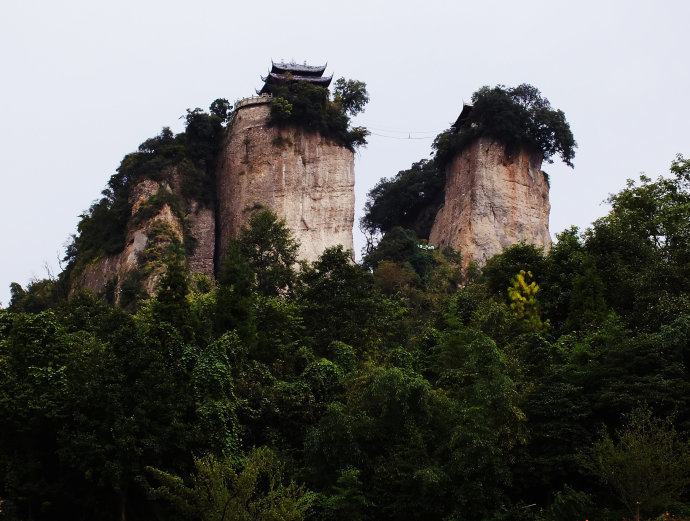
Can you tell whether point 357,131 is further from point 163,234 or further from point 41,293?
point 41,293

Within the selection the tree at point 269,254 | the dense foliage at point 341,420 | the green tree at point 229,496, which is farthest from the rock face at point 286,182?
the green tree at point 229,496

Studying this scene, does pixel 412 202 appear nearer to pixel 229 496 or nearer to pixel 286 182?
pixel 286 182

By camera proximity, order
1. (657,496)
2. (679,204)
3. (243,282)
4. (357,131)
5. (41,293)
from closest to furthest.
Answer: (657,496) → (243,282) → (679,204) → (41,293) → (357,131)

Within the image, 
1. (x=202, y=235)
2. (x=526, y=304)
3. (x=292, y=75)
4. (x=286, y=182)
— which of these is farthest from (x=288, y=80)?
(x=526, y=304)

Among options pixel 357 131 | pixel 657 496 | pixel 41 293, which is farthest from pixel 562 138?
pixel 657 496

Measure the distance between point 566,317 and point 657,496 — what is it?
11599 mm

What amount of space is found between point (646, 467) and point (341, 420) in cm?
623

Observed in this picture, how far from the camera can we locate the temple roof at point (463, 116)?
47531 mm

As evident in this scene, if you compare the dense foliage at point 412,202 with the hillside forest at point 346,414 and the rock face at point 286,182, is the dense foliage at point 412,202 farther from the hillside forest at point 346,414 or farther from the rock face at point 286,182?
the hillside forest at point 346,414

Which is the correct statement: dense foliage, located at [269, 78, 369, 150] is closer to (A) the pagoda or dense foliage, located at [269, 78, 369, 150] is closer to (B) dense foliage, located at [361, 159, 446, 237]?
(A) the pagoda

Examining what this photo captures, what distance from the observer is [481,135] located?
1832 inches

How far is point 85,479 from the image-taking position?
752 inches

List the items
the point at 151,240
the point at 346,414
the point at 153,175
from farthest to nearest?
the point at 153,175 → the point at 151,240 → the point at 346,414

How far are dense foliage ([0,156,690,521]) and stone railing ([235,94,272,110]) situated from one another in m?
21.2
